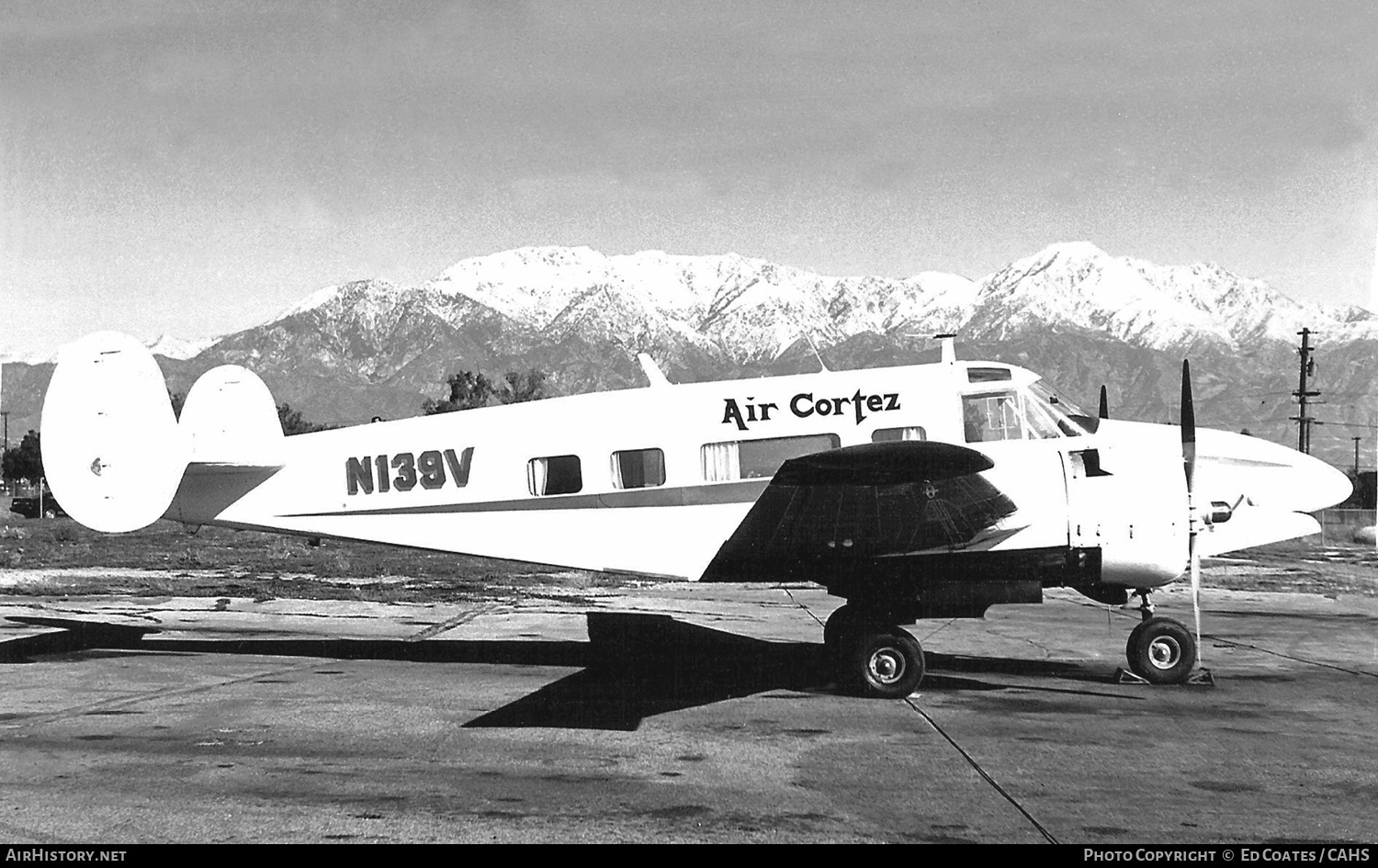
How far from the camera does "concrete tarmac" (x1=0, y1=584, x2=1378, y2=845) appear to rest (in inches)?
300

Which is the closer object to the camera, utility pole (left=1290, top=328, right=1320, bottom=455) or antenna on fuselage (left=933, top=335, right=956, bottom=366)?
antenna on fuselage (left=933, top=335, right=956, bottom=366)

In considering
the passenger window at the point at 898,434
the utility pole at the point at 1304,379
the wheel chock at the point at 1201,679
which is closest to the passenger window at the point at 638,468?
the passenger window at the point at 898,434

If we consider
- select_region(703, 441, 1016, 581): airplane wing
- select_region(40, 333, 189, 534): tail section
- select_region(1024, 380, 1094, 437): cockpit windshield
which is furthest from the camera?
select_region(40, 333, 189, 534): tail section

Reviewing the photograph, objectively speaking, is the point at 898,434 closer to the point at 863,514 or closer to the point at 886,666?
the point at 863,514

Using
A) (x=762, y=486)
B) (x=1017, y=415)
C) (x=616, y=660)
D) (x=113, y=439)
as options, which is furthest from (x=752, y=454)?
(x=113, y=439)

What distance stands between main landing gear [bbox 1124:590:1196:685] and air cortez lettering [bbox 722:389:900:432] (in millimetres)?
3348

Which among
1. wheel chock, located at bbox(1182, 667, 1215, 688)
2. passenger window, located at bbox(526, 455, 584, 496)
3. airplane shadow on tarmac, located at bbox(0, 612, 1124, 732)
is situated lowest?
wheel chock, located at bbox(1182, 667, 1215, 688)

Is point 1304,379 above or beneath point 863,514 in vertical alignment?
above

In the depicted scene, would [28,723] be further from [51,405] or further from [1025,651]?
[1025,651]

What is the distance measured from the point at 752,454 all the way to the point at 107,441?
7.14 meters

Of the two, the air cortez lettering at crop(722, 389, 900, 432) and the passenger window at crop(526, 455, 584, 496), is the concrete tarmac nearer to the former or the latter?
the passenger window at crop(526, 455, 584, 496)

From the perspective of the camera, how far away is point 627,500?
13.7m

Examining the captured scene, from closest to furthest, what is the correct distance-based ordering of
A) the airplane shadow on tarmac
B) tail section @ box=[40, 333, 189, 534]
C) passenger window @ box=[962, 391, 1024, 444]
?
the airplane shadow on tarmac < passenger window @ box=[962, 391, 1024, 444] < tail section @ box=[40, 333, 189, 534]

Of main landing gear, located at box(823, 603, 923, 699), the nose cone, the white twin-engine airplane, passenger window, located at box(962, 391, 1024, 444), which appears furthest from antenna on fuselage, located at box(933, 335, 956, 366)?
main landing gear, located at box(823, 603, 923, 699)
